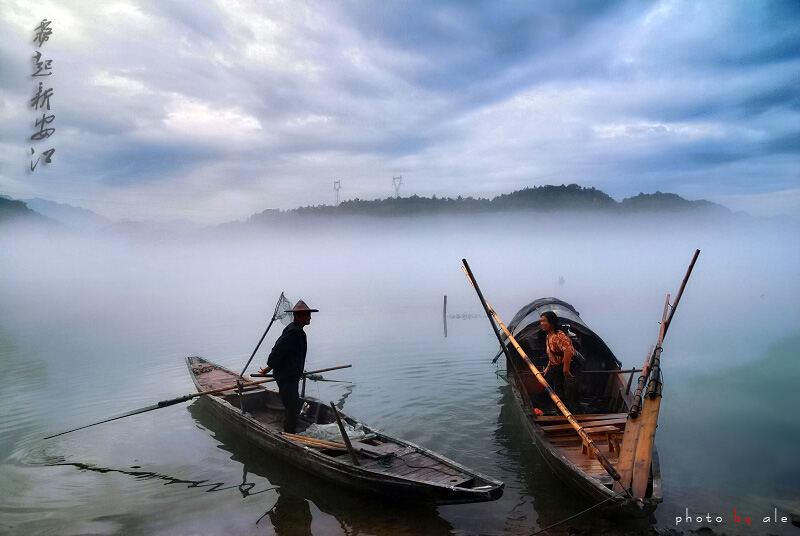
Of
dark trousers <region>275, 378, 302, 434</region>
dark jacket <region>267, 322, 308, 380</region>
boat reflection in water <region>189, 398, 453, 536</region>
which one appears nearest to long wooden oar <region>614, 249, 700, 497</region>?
boat reflection in water <region>189, 398, 453, 536</region>

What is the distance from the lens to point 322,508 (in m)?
8.01

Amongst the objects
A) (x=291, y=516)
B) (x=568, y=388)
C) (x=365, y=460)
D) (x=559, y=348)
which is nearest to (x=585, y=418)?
(x=568, y=388)

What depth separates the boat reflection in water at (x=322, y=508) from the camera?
725cm

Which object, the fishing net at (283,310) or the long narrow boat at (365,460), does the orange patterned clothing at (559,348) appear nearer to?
the long narrow boat at (365,460)

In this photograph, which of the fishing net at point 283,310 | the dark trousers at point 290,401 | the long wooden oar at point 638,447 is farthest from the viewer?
the fishing net at point 283,310

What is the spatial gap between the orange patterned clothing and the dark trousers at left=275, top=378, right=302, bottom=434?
198 inches

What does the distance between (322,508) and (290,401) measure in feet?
7.64

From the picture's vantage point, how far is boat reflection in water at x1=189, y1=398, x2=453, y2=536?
23.8 feet

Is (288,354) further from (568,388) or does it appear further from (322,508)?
(568,388)

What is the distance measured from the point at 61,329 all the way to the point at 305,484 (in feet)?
83.8

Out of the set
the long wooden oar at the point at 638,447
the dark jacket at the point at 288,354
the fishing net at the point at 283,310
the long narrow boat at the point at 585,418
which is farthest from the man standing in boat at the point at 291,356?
the long wooden oar at the point at 638,447

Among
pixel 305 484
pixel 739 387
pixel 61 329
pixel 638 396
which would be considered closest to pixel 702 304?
pixel 739 387

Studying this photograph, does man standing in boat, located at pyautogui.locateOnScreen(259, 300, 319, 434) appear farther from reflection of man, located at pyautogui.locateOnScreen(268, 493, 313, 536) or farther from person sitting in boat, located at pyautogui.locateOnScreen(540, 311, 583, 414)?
person sitting in boat, located at pyautogui.locateOnScreen(540, 311, 583, 414)

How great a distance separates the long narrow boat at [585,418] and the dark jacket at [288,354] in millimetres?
4228
